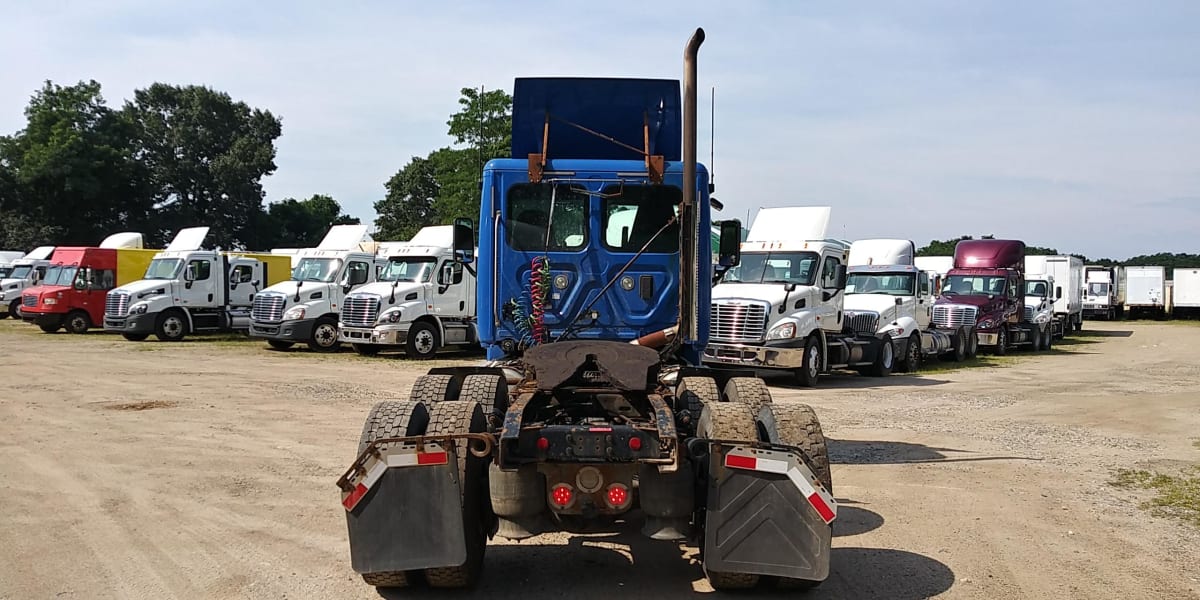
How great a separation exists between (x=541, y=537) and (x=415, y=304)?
53.6ft

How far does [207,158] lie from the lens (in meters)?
64.5

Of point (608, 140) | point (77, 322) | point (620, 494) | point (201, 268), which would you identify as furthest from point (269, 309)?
point (620, 494)

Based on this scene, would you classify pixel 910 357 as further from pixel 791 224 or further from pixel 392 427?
pixel 392 427

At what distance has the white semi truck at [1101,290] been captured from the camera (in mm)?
52438

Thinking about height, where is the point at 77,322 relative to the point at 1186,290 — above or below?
below

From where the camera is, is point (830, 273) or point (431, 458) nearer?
point (431, 458)

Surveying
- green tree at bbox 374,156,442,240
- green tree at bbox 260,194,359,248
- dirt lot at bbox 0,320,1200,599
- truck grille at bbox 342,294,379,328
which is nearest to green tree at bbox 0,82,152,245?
green tree at bbox 260,194,359,248

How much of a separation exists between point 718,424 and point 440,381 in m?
2.18

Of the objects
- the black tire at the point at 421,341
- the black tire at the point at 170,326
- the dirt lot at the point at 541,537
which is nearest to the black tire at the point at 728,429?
the dirt lot at the point at 541,537

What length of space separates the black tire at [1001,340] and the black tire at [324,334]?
17977mm

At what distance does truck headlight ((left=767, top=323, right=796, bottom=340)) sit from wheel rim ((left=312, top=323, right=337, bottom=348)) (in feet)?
38.8

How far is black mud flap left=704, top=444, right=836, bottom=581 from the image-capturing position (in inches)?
194

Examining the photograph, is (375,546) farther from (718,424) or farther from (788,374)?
(788,374)

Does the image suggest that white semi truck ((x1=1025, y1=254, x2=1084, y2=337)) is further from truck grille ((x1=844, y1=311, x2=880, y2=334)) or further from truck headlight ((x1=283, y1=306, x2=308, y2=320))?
truck headlight ((x1=283, y1=306, x2=308, y2=320))
